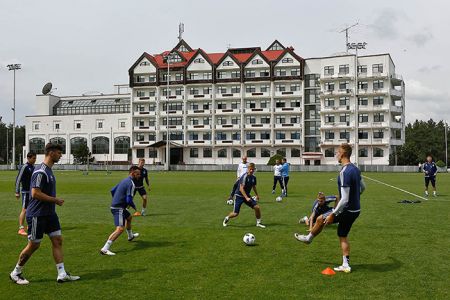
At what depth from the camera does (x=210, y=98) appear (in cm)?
9438

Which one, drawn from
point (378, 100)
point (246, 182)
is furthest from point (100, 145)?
point (246, 182)

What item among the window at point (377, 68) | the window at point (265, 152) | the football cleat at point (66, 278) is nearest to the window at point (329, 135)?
the window at point (265, 152)

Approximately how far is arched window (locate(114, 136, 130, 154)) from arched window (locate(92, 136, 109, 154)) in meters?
2.26

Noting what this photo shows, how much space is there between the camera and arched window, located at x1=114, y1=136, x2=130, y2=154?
10019 centimetres

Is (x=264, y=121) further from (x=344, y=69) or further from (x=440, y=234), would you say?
(x=440, y=234)

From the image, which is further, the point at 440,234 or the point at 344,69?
the point at 344,69

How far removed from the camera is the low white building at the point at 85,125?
3964 inches

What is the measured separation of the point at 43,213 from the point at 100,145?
319 feet

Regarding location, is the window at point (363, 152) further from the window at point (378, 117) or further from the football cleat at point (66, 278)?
the football cleat at point (66, 278)

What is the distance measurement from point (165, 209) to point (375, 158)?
7430cm

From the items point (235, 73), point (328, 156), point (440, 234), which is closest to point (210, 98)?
point (235, 73)

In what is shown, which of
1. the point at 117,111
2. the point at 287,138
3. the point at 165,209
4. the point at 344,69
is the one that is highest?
the point at 344,69

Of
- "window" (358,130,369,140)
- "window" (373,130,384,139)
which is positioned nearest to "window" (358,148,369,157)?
"window" (358,130,369,140)

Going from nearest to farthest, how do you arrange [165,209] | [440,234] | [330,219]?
[330,219]
[440,234]
[165,209]
